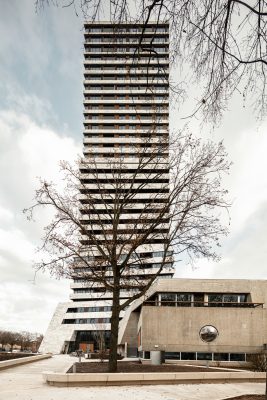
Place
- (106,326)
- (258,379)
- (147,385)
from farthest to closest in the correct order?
1. (106,326)
2. (258,379)
3. (147,385)

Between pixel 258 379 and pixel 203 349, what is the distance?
1369 centimetres

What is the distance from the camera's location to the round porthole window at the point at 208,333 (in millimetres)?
29906

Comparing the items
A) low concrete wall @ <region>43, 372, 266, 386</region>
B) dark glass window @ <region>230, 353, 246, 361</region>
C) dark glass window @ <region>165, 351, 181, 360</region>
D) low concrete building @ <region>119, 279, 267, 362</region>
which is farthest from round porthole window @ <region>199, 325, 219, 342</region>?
low concrete wall @ <region>43, 372, 266, 386</region>

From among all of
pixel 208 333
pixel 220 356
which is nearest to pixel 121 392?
pixel 208 333

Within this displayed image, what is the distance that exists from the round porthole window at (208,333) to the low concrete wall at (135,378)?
12673mm

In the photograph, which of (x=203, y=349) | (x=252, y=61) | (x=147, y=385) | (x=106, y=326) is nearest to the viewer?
(x=252, y=61)

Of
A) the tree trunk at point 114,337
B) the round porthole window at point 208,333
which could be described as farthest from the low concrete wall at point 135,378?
the round porthole window at point 208,333

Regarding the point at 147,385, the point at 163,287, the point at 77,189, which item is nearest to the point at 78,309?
the point at 163,287

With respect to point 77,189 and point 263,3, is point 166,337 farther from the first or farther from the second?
point 263,3

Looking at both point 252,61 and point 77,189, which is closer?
point 252,61

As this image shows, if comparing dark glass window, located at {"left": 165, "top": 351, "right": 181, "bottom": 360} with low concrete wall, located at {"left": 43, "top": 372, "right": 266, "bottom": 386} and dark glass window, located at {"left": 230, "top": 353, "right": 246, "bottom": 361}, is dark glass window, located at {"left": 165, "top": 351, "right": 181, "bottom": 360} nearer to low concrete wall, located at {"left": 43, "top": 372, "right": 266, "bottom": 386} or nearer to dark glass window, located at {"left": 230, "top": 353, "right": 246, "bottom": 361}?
dark glass window, located at {"left": 230, "top": 353, "right": 246, "bottom": 361}

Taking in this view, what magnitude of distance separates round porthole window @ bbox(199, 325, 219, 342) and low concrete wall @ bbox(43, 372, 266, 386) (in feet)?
41.6

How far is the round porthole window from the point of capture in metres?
29.9

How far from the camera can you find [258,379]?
58.0ft
